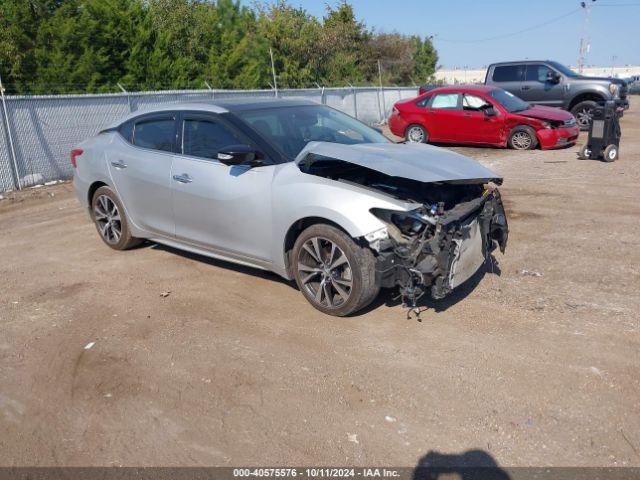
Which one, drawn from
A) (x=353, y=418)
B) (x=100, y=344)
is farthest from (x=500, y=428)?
(x=100, y=344)

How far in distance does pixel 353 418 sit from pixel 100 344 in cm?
216

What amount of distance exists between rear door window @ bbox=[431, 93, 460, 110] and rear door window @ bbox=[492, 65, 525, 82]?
460cm

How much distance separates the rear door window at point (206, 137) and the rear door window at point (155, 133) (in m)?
0.20

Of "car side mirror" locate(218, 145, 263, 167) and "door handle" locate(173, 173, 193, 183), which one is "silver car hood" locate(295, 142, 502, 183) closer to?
"car side mirror" locate(218, 145, 263, 167)

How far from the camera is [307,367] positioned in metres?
4.10

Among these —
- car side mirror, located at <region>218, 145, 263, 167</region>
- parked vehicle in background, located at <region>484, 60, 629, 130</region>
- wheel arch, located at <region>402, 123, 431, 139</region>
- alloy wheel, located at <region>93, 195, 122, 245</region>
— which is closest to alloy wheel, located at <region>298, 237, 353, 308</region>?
car side mirror, located at <region>218, 145, 263, 167</region>

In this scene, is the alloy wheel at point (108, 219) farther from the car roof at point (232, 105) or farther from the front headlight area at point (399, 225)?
the front headlight area at point (399, 225)

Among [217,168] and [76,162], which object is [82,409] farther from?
[76,162]

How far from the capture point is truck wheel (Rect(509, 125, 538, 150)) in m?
13.9

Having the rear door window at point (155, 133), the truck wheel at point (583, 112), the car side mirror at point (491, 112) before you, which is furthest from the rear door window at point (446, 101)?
the rear door window at point (155, 133)

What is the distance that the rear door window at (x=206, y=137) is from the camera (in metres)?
5.41

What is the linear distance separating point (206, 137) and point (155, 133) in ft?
2.62

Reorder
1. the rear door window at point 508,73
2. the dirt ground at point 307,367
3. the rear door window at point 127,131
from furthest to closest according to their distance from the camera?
1. the rear door window at point 508,73
2. the rear door window at point 127,131
3. the dirt ground at point 307,367

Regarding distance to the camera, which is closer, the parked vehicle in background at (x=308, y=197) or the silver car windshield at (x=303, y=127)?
the parked vehicle in background at (x=308, y=197)
